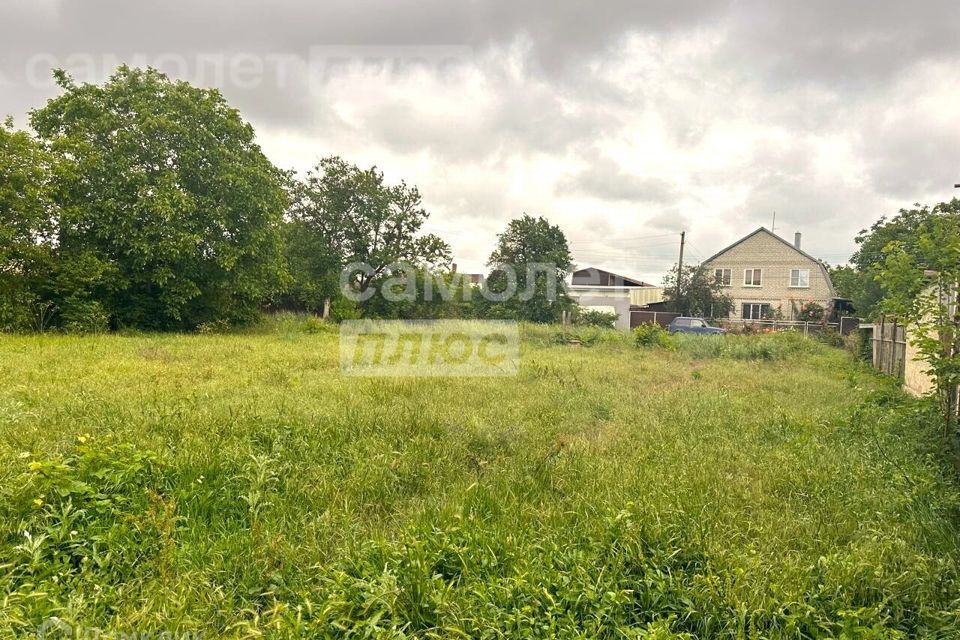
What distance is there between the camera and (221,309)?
14.2 meters

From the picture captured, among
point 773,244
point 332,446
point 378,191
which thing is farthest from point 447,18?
point 773,244

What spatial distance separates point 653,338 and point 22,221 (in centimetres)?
1665

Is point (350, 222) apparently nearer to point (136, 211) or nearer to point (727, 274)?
point (136, 211)

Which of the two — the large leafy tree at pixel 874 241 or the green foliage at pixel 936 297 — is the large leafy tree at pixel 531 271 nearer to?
the large leafy tree at pixel 874 241

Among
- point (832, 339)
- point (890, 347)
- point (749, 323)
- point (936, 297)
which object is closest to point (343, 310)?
point (890, 347)

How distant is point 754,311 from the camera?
28016 millimetres

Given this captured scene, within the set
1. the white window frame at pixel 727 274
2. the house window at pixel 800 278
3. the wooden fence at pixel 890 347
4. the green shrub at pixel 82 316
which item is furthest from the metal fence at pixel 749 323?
the green shrub at pixel 82 316

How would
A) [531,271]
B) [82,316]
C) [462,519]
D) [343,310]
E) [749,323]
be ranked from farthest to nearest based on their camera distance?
[749,323], [531,271], [343,310], [82,316], [462,519]

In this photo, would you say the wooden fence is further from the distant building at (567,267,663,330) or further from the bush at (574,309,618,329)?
the distant building at (567,267,663,330)

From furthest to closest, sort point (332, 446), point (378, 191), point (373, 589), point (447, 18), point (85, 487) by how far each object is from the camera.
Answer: point (378, 191)
point (447, 18)
point (332, 446)
point (85, 487)
point (373, 589)

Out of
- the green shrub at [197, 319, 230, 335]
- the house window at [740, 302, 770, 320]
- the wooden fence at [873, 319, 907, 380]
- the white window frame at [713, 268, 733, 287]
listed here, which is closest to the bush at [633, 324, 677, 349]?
the wooden fence at [873, 319, 907, 380]

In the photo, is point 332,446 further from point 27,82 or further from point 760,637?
point 27,82

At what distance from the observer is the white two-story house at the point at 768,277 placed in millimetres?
26547

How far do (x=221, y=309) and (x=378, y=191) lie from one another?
1021cm
